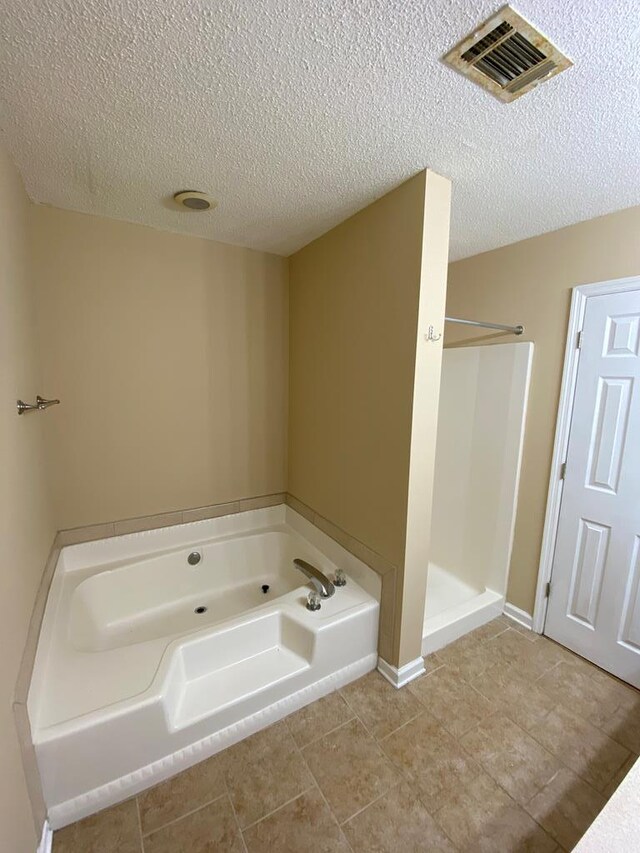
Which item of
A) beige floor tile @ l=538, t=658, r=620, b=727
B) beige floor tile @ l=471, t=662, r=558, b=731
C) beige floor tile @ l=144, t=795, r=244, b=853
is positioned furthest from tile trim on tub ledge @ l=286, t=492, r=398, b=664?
beige floor tile @ l=144, t=795, r=244, b=853

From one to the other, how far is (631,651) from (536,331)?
66.3 inches

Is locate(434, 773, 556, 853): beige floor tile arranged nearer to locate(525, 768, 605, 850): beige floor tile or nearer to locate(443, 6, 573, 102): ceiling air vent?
locate(525, 768, 605, 850): beige floor tile

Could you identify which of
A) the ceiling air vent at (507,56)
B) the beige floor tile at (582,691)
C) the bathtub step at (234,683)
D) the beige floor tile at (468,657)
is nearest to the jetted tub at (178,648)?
the bathtub step at (234,683)

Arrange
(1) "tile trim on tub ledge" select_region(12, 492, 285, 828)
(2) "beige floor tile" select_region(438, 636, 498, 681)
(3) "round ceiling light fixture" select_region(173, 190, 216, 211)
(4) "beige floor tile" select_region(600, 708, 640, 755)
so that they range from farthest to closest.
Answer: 1. (2) "beige floor tile" select_region(438, 636, 498, 681)
2. (3) "round ceiling light fixture" select_region(173, 190, 216, 211)
3. (4) "beige floor tile" select_region(600, 708, 640, 755)
4. (1) "tile trim on tub ledge" select_region(12, 492, 285, 828)

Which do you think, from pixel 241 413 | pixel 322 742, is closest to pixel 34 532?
pixel 241 413

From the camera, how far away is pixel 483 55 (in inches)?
36.7

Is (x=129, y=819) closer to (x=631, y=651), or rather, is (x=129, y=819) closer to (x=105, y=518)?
(x=105, y=518)

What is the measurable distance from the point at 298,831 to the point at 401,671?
746mm

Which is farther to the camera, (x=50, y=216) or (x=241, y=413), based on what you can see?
(x=241, y=413)

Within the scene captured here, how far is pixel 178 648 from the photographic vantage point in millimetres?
1520

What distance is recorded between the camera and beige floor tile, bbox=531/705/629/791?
4.65 ft

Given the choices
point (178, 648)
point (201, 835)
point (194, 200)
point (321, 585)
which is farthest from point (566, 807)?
point (194, 200)

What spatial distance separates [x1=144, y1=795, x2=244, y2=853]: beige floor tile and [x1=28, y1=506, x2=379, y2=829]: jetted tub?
18 cm

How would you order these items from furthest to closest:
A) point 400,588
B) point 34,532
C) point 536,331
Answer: point 536,331, point 400,588, point 34,532
